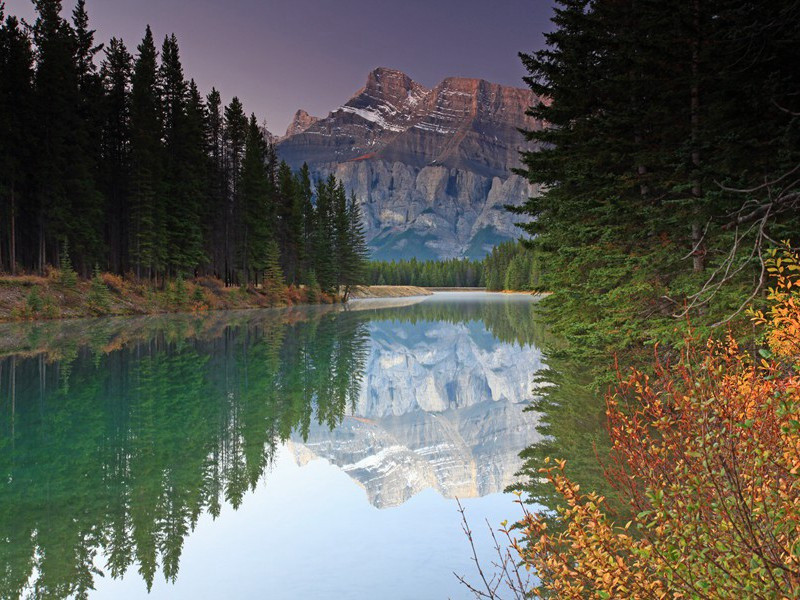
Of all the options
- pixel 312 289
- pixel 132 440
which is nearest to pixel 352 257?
pixel 312 289

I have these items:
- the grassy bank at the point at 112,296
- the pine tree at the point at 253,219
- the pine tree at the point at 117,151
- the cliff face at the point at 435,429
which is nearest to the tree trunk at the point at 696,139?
the cliff face at the point at 435,429

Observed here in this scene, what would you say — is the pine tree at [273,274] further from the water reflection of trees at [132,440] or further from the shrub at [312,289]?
the water reflection of trees at [132,440]

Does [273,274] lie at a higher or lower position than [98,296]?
higher

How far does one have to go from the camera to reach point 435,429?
1448 centimetres

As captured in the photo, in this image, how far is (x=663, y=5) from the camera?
12.3m

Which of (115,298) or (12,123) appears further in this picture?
(115,298)

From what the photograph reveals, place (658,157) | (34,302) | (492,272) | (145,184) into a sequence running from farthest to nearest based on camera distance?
(492,272) → (145,184) → (34,302) → (658,157)

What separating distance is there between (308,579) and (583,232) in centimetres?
1172

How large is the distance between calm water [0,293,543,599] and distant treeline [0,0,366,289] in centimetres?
2304

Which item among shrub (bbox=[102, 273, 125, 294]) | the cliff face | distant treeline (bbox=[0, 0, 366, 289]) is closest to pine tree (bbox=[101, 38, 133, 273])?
distant treeline (bbox=[0, 0, 366, 289])

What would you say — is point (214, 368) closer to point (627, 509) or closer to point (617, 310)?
point (617, 310)

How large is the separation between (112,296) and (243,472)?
1486 inches

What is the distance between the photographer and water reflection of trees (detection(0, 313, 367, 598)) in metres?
6.70

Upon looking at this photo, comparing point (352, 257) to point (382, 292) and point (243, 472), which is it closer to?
point (382, 292)
